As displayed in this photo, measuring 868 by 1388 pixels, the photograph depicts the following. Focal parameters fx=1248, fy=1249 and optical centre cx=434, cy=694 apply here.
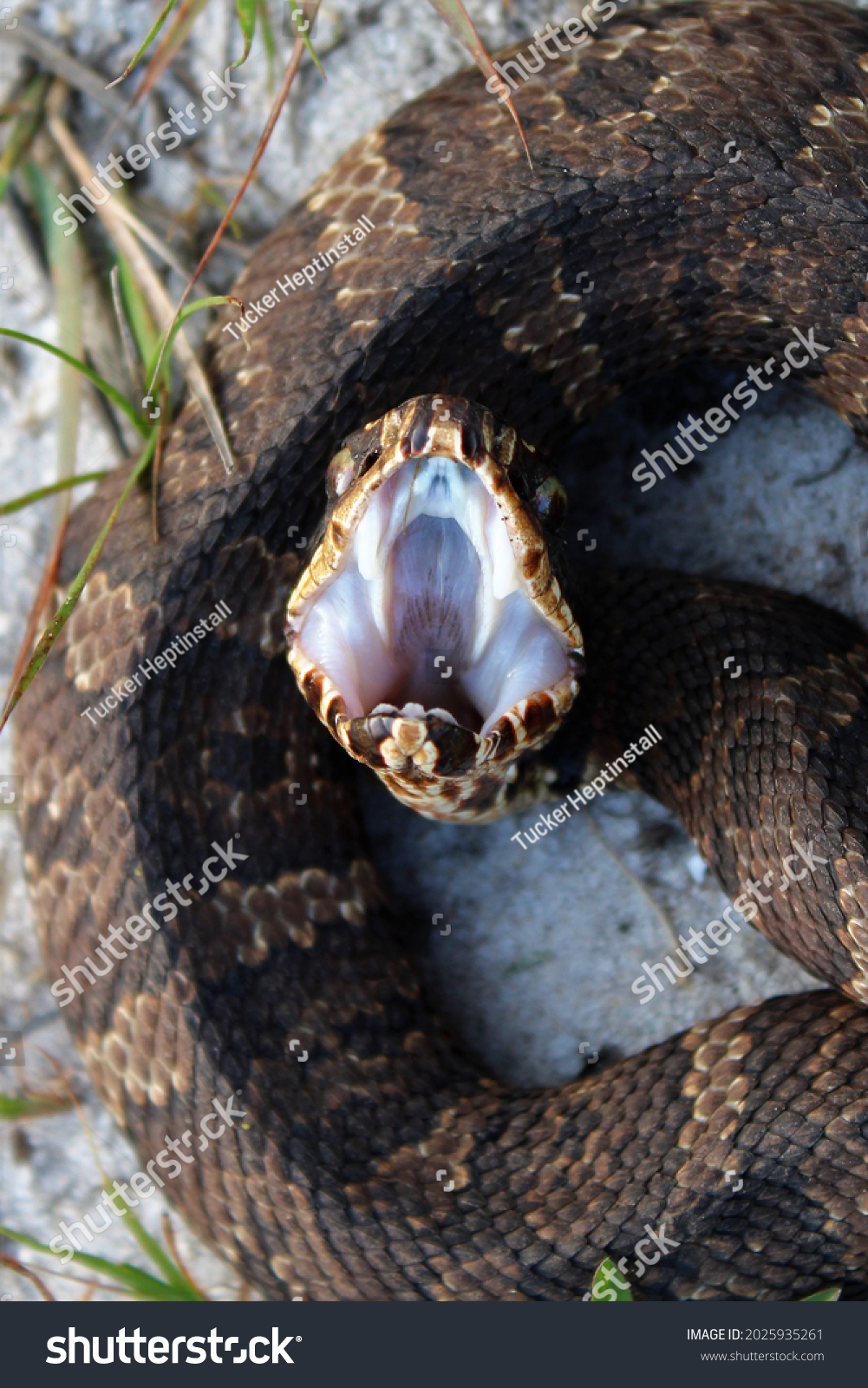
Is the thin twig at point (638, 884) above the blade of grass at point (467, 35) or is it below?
below

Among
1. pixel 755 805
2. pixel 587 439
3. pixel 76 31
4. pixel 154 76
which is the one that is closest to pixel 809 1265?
pixel 755 805

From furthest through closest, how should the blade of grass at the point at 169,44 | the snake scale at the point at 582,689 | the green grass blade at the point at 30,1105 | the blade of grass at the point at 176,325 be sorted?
the green grass blade at the point at 30,1105, the blade of grass at the point at 169,44, the blade of grass at the point at 176,325, the snake scale at the point at 582,689

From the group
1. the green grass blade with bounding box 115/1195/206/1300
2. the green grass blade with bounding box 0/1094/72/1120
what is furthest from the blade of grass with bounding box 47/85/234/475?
the green grass blade with bounding box 115/1195/206/1300

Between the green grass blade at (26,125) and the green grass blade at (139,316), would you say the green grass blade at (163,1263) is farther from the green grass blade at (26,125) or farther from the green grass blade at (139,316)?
the green grass blade at (26,125)

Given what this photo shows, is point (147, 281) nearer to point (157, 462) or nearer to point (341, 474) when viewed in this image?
point (157, 462)

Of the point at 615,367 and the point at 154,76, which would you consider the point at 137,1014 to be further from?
the point at 154,76

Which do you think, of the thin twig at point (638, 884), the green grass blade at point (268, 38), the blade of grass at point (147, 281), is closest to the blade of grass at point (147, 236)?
the blade of grass at point (147, 281)
